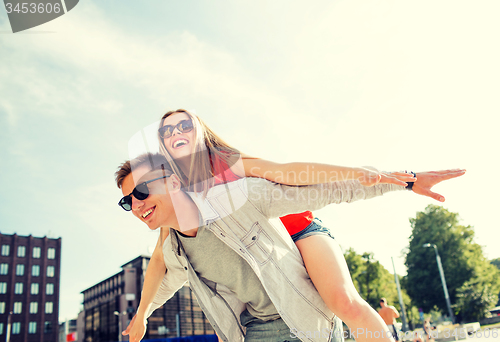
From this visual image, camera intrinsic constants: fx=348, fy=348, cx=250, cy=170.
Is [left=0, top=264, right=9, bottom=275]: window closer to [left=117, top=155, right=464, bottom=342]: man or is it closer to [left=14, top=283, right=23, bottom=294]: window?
[left=14, top=283, right=23, bottom=294]: window

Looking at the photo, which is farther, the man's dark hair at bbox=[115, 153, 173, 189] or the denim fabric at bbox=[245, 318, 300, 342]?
the man's dark hair at bbox=[115, 153, 173, 189]

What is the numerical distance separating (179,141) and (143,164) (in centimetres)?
33

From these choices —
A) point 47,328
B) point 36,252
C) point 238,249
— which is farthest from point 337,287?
point 36,252

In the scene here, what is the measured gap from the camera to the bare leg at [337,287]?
5.98ft

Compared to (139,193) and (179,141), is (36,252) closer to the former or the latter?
(139,193)

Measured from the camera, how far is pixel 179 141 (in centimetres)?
247

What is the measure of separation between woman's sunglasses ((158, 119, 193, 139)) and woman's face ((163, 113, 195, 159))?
10 millimetres

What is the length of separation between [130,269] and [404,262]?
59.8 metres

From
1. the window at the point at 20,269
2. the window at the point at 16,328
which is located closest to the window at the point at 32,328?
the window at the point at 16,328

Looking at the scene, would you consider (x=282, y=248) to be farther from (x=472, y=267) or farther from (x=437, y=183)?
(x=472, y=267)

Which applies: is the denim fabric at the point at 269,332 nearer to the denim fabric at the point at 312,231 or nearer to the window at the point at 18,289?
the denim fabric at the point at 312,231

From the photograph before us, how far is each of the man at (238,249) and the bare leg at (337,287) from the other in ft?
0.28

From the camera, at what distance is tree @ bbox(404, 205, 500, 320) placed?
104 feet

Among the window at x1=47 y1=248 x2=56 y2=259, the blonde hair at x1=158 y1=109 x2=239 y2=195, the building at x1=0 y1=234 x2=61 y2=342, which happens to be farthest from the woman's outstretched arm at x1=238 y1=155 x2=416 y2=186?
the window at x1=47 y1=248 x2=56 y2=259
